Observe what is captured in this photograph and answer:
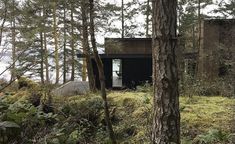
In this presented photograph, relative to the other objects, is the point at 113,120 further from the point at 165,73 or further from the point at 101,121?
the point at 165,73

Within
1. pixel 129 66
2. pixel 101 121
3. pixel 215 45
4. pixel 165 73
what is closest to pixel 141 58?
pixel 129 66

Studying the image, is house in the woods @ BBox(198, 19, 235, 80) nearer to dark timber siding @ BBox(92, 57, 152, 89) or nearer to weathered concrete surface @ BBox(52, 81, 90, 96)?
dark timber siding @ BBox(92, 57, 152, 89)

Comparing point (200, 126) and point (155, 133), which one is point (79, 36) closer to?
point (200, 126)

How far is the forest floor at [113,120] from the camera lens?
7.02 metres

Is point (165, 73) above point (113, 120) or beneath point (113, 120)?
above

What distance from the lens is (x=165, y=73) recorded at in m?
5.22

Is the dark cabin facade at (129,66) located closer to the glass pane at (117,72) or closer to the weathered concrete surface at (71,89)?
the glass pane at (117,72)

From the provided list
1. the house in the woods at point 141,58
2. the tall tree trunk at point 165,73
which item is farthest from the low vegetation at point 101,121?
the house in the woods at point 141,58

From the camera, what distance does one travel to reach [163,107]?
5.30 metres

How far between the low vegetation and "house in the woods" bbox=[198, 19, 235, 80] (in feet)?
29.3

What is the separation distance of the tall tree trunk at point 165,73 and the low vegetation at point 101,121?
3.44 ft

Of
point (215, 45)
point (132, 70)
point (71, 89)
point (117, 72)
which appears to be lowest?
point (71, 89)

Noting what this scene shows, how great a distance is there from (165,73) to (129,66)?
18.4 meters

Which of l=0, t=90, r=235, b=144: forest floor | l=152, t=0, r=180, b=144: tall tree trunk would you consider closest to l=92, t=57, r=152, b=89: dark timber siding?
l=0, t=90, r=235, b=144: forest floor
